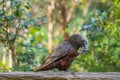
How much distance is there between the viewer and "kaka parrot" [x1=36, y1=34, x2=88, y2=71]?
10.8ft

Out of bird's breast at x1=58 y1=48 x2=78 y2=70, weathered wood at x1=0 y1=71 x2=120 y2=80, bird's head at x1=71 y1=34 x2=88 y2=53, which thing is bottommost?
weathered wood at x1=0 y1=71 x2=120 y2=80

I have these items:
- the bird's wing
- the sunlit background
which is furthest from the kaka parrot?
the sunlit background

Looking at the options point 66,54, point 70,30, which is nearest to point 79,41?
point 66,54

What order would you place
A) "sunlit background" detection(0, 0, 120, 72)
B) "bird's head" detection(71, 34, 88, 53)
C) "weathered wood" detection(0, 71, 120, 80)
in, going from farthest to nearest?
"sunlit background" detection(0, 0, 120, 72) < "bird's head" detection(71, 34, 88, 53) < "weathered wood" detection(0, 71, 120, 80)

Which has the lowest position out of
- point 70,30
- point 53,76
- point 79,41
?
point 53,76

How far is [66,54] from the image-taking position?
330 cm

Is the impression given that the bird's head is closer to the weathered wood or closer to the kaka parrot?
the kaka parrot

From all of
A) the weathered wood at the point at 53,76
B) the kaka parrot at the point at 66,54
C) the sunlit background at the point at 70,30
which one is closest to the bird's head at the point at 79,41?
the kaka parrot at the point at 66,54

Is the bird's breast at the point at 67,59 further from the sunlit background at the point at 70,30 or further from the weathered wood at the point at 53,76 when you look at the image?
the sunlit background at the point at 70,30

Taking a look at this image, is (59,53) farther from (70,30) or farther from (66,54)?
(70,30)

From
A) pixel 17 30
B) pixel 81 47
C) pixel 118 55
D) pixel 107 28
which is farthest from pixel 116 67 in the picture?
pixel 81 47

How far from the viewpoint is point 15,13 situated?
15.0ft

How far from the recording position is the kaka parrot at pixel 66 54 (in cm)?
329

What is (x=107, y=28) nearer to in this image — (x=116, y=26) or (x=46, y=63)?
(x=116, y=26)
